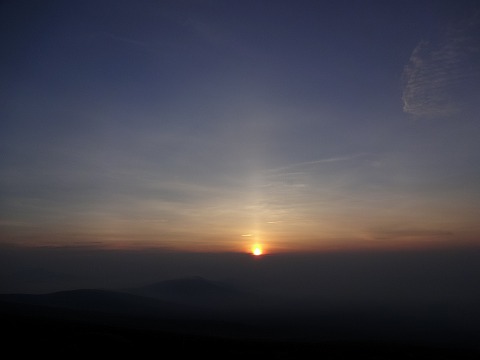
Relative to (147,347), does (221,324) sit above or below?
below

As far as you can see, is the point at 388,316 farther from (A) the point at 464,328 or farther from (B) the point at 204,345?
(B) the point at 204,345

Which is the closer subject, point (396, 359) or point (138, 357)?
point (138, 357)

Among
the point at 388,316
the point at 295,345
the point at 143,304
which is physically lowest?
the point at 388,316

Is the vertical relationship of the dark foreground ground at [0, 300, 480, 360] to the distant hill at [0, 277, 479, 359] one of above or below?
above

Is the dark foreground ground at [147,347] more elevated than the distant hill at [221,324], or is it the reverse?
the dark foreground ground at [147,347]

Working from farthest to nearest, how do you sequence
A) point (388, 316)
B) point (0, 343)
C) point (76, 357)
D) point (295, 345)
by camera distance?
point (388, 316)
point (295, 345)
point (0, 343)
point (76, 357)

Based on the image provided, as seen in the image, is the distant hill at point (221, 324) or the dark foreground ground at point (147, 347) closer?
the dark foreground ground at point (147, 347)

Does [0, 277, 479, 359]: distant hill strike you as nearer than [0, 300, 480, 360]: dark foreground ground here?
No

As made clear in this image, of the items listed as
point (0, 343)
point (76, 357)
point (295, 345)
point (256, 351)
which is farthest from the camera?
point (295, 345)

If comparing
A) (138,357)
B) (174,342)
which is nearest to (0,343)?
(138,357)

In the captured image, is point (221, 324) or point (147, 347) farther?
point (221, 324)

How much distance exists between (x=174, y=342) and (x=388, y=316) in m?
198

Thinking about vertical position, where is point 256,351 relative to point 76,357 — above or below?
below

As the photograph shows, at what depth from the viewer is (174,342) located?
46875 mm
